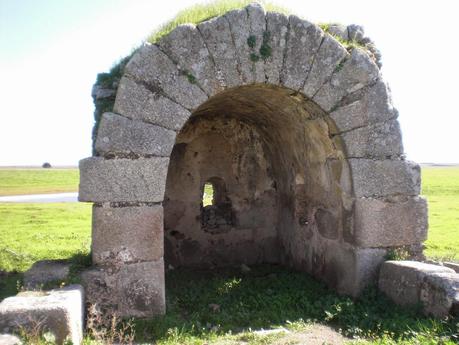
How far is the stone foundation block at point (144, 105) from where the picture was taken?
5.04 meters

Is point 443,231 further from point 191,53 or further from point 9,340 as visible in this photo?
point 9,340

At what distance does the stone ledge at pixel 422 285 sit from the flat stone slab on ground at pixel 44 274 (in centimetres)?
368

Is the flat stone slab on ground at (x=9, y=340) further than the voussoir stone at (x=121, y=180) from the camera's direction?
No

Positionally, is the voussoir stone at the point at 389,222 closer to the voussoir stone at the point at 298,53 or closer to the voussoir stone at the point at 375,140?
the voussoir stone at the point at 375,140

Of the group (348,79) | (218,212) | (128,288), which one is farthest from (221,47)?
(218,212)

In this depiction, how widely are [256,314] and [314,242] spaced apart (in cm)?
200

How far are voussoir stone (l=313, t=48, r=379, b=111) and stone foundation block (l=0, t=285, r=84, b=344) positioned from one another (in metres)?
3.64

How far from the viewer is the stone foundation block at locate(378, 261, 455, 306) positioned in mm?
4906

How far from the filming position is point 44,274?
4.82m

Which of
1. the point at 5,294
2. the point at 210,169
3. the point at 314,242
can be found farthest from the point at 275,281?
the point at 5,294

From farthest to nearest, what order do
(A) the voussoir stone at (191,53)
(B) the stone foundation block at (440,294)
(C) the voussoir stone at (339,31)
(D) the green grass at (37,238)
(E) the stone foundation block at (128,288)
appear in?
(D) the green grass at (37,238), (C) the voussoir stone at (339,31), (A) the voussoir stone at (191,53), (E) the stone foundation block at (128,288), (B) the stone foundation block at (440,294)

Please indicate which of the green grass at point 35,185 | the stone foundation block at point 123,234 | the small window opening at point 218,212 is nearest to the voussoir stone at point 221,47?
the stone foundation block at point 123,234

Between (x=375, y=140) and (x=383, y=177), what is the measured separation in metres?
0.48

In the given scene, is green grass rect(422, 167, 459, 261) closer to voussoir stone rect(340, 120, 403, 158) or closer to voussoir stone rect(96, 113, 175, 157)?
voussoir stone rect(340, 120, 403, 158)
